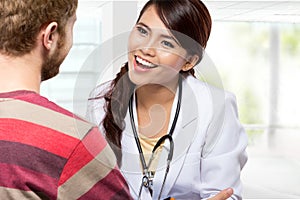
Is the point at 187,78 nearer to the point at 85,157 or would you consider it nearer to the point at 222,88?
the point at 222,88

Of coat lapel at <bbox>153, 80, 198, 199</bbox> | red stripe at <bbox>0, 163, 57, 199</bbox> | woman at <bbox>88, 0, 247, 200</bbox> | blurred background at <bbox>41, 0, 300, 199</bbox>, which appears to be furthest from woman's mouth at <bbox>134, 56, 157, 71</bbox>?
blurred background at <bbox>41, 0, 300, 199</bbox>

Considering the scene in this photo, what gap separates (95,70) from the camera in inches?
40.9

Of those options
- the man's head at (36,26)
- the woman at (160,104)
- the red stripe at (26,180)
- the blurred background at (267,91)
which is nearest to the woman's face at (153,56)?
the woman at (160,104)

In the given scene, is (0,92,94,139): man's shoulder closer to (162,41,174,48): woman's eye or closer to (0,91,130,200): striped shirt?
(0,91,130,200): striped shirt

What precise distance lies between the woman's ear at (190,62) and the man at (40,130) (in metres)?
0.22

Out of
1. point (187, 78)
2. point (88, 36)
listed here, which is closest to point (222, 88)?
point (187, 78)

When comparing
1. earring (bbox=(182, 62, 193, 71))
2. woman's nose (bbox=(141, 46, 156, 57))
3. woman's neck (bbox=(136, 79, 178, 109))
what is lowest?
woman's neck (bbox=(136, 79, 178, 109))

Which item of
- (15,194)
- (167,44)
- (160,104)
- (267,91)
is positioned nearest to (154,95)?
(160,104)

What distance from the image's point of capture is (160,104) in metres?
1.08

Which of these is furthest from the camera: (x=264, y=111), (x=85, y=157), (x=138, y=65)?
(x=264, y=111)

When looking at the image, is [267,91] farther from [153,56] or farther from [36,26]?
[36,26]

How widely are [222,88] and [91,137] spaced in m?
0.35

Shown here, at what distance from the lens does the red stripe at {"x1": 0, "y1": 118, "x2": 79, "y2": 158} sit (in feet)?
2.80

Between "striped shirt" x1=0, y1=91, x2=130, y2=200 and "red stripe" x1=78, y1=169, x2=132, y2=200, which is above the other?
"striped shirt" x1=0, y1=91, x2=130, y2=200
